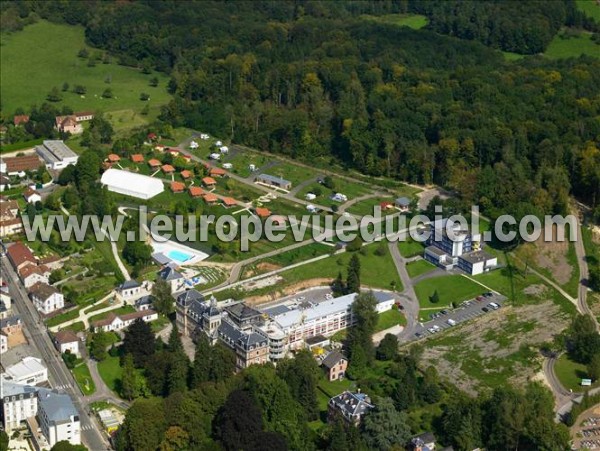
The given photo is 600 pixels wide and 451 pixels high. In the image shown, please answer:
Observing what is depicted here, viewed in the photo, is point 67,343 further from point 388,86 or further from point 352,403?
point 388,86

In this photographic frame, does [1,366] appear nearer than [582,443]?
No

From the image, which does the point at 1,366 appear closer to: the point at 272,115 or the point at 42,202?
the point at 42,202

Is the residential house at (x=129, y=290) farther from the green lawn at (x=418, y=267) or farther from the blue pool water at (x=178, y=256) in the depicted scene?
the green lawn at (x=418, y=267)

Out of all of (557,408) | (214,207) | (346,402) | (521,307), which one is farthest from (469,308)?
(214,207)

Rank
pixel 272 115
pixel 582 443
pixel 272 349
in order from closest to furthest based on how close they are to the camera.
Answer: pixel 582 443
pixel 272 349
pixel 272 115

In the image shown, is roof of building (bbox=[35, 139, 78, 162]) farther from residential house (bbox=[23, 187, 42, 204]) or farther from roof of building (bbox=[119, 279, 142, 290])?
roof of building (bbox=[119, 279, 142, 290])

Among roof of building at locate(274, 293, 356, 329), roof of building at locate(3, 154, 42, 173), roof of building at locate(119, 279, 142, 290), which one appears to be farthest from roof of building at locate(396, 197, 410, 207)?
roof of building at locate(3, 154, 42, 173)

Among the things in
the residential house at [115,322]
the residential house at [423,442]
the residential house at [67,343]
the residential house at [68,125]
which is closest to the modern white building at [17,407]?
the residential house at [67,343]

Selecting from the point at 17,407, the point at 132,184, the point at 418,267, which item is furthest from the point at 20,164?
the point at 17,407
